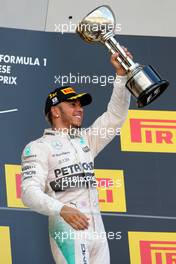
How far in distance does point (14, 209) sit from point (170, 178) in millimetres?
648

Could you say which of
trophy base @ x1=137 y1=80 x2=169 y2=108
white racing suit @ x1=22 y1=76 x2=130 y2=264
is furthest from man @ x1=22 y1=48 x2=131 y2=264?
trophy base @ x1=137 y1=80 x2=169 y2=108

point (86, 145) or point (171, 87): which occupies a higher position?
point (171, 87)

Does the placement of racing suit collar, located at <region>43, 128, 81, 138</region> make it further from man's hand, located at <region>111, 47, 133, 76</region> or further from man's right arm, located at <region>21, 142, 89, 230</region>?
man's hand, located at <region>111, 47, 133, 76</region>

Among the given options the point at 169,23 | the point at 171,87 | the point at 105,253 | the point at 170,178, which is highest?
the point at 169,23

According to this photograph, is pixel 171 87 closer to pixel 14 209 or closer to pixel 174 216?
pixel 174 216

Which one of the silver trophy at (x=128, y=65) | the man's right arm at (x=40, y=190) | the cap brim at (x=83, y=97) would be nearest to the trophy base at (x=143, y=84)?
the silver trophy at (x=128, y=65)

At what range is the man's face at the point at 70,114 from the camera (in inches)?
122

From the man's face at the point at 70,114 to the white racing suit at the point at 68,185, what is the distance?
0.14 feet

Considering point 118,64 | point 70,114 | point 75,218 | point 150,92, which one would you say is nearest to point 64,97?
point 70,114

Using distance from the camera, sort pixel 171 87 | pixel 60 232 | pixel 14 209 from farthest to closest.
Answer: pixel 171 87 < pixel 14 209 < pixel 60 232

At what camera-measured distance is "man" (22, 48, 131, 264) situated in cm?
287

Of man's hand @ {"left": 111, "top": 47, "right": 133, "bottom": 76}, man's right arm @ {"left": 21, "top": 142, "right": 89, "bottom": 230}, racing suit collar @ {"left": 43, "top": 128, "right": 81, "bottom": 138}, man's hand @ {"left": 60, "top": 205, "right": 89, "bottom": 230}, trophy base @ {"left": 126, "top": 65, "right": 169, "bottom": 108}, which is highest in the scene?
man's hand @ {"left": 111, "top": 47, "right": 133, "bottom": 76}

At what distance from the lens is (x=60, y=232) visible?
292 centimetres

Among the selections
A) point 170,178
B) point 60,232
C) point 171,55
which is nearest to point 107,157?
point 170,178
